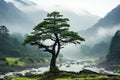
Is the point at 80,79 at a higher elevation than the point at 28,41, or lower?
lower

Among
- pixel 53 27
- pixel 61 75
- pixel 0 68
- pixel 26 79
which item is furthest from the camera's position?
pixel 0 68

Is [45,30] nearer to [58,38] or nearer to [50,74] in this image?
[58,38]

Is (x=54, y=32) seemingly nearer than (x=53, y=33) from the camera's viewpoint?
Yes

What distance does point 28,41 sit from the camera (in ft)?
248

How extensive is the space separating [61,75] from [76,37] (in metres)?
11.5

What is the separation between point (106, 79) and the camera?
56.4m

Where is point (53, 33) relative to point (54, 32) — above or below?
below

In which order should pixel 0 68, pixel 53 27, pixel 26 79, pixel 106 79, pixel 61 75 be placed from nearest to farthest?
1. pixel 106 79
2. pixel 26 79
3. pixel 61 75
4. pixel 53 27
5. pixel 0 68

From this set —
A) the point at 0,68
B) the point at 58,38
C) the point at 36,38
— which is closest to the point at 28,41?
the point at 36,38

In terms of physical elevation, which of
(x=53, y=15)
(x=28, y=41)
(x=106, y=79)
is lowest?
(x=106, y=79)

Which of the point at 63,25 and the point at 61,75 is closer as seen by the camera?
the point at 61,75

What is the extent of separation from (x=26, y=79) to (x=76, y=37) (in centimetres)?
1806

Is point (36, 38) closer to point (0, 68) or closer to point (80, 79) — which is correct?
point (80, 79)

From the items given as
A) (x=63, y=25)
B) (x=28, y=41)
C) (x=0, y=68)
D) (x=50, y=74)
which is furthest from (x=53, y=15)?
(x=0, y=68)
